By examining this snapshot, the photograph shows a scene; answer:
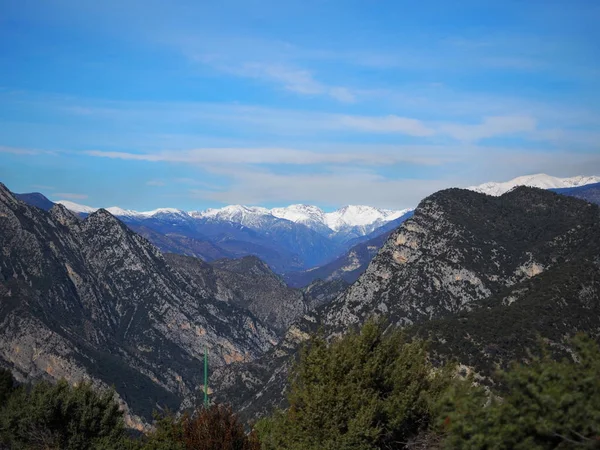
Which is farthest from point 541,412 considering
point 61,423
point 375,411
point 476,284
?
point 476,284

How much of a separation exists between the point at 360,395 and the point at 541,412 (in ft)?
37.1

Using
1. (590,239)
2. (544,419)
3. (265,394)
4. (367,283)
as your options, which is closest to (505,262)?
(590,239)

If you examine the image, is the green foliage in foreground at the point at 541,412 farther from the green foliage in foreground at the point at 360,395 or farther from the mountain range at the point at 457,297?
the mountain range at the point at 457,297

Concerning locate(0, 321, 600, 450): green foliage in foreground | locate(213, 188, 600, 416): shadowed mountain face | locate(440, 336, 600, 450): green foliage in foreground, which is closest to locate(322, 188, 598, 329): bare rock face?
locate(213, 188, 600, 416): shadowed mountain face

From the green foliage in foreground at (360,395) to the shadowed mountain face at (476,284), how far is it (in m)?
41.6

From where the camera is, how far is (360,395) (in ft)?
81.8

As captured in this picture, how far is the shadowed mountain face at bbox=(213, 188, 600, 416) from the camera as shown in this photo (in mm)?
74562

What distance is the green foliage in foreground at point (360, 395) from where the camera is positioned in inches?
976

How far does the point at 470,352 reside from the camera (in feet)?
236

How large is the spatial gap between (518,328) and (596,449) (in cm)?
6373

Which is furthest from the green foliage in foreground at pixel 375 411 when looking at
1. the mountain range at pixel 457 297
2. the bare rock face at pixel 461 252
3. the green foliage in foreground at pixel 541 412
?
the bare rock face at pixel 461 252

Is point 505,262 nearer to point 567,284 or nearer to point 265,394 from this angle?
point 567,284

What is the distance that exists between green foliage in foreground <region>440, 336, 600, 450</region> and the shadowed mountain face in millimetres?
53043

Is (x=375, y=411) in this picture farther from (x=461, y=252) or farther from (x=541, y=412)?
(x=461, y=252)
